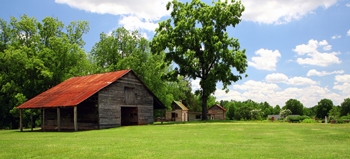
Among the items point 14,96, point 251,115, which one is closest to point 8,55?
point 14,96

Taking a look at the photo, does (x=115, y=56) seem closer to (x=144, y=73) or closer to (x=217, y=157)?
(x=144, y=73)

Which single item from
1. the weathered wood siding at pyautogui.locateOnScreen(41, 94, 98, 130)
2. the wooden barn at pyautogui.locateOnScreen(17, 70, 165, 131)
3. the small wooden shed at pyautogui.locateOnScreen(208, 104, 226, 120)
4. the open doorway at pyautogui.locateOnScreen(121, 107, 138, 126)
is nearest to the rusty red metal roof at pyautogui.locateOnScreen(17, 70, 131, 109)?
the wooden barn at pyautogui.locateOnScreen(17, 70, 165, 131)

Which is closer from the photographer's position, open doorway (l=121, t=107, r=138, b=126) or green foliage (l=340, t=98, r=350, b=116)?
open doorway (l=121, t=107, r=138, b=126)

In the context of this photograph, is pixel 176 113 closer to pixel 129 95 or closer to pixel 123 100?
pixel 129 95

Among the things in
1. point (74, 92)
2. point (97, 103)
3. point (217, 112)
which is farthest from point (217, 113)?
point (97, 103)

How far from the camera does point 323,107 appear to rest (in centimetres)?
11425

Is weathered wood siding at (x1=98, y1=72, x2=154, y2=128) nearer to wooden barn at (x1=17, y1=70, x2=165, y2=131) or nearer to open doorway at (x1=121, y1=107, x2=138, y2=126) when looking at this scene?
wooden barn at (x1=17, y1=70, x2=165, y2=131)

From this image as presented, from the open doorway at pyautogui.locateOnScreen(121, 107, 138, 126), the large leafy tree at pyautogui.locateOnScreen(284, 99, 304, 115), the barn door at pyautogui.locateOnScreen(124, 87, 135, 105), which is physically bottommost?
the large leafy tree at pyautogui.locateOnScreen(284, 99, 304, 115)

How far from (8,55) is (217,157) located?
45.9m

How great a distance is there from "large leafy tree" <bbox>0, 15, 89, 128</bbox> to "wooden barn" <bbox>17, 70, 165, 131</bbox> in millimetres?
12597

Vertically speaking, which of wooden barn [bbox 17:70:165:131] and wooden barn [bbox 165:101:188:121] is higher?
wooden barn [bbox 17:70:165:131]

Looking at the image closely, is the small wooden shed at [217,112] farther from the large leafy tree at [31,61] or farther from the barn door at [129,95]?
the barn door at [129,95]

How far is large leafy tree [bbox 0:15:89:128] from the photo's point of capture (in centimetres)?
5150

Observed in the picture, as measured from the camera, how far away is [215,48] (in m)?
43.6
